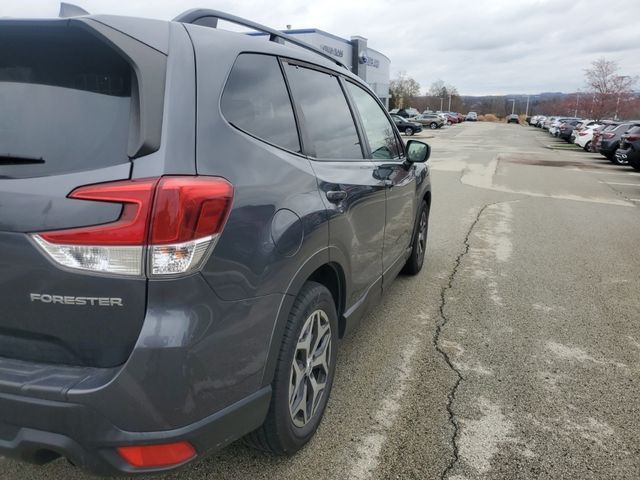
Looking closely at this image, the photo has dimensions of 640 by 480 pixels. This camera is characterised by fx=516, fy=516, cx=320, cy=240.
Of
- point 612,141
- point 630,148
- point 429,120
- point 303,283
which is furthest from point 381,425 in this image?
point 429,120

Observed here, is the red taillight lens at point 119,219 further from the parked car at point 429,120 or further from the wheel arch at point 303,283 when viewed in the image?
the parked car at point 429,120

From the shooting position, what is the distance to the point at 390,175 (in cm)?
368

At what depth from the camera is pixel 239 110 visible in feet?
6.78

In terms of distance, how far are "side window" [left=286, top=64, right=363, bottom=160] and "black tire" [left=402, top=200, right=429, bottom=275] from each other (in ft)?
6.15

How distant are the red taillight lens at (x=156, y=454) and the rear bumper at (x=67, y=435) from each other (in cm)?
2

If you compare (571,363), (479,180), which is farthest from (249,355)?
(479,180)

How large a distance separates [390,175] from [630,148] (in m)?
16.6

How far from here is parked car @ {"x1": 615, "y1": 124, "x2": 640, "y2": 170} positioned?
16.6 meters

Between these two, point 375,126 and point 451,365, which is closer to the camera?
point 451,365

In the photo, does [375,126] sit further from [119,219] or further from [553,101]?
[553,101]

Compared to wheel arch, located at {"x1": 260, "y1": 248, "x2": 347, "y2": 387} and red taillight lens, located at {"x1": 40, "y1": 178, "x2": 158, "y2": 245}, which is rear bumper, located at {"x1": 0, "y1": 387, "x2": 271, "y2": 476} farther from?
red taillight lens, located at {"x1": 40, "y1": 178, "x2": 158, "y2": 245}

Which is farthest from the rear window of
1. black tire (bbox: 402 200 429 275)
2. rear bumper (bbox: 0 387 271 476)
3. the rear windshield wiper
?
black tire (bbox: 402 200 429 275)

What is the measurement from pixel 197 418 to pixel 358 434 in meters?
1.18

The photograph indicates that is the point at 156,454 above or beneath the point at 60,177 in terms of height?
beneath
